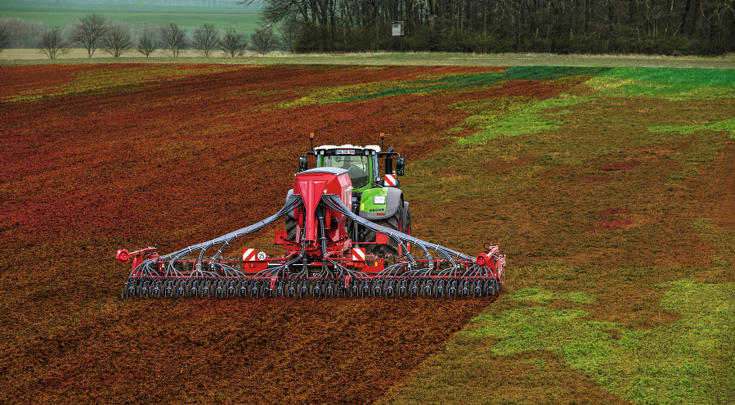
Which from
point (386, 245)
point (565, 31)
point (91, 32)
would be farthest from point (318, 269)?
point (91, 32)

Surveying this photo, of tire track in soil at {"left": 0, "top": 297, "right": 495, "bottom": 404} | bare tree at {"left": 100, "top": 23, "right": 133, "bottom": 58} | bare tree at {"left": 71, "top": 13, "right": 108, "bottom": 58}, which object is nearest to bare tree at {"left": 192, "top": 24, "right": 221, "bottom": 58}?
bare tree at {"left": 100, "top": 23, "right": 133, "bottom": 58}

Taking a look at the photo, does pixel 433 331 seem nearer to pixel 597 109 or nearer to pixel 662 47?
pixel 597 109

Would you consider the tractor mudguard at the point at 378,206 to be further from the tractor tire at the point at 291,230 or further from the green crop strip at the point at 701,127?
the green crop strip at the point at 701,127

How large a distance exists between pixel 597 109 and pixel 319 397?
2580 cm

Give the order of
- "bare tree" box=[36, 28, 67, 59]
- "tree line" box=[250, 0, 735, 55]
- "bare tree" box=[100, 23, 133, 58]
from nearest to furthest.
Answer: "tree line" box=[250, 0, 735, 55]
"bare tree" box=[100, 23, 133, 58]
"bare tree" box=[36, 28, 67, 59]

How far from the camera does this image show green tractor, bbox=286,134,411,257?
39.6 feet

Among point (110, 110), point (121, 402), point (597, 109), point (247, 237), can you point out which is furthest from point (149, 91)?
point (121, 402)

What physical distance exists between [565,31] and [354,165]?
52065mm

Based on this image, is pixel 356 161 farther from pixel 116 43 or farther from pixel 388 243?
pixel 116 43

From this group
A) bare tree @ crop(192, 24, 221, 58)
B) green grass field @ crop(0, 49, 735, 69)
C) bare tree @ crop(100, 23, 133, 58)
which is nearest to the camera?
green grass field @ crop(0, 49, 735, 69)

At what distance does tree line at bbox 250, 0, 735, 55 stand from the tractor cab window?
4296 centimetres

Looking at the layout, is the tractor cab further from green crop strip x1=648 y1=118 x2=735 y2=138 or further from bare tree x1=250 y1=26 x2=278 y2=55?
bare tree x1=250 y1=26 x2=278 y2=55

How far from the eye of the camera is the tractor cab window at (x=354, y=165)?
12797 mm

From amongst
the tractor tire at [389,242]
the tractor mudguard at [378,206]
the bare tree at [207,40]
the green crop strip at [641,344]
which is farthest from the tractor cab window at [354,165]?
the bare tree at [207,40]
